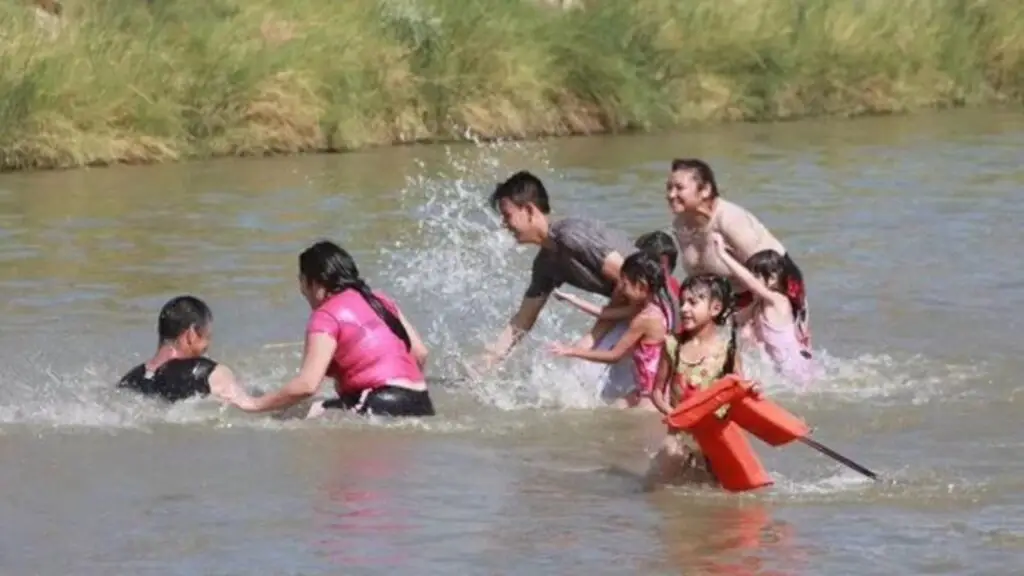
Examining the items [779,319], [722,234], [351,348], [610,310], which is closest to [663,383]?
[351,348]

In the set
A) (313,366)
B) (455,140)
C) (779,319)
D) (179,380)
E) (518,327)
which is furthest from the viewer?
(455,140)

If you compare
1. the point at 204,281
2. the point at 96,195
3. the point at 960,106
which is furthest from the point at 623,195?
the point at 960,106

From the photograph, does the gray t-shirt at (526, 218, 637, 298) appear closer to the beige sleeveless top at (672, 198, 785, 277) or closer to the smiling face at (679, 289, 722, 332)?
the beige sleeveless top at (672, 198, 785, 277)

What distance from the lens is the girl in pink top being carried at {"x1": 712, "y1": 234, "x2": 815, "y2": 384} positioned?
34.0 feet

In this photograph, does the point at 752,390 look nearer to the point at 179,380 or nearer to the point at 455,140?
the point at 179,380

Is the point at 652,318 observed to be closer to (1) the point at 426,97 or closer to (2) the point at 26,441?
(2) the point at 26,441

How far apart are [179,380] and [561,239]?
1741mm

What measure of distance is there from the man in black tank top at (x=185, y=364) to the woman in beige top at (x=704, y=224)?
6.60ft

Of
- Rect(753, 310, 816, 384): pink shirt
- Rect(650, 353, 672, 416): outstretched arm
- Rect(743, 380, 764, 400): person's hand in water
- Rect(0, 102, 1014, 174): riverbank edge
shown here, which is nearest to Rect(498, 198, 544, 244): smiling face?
Rect(753, 310, 816, 384): pink shirt

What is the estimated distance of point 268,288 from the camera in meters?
14.0

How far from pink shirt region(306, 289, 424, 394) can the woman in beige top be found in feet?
4.43

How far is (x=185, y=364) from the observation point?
9.71 metres

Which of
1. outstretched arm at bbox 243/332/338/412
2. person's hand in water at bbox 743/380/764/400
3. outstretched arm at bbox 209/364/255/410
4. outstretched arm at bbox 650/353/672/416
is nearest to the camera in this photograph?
person's hand in water at bbox 743/380/764/400

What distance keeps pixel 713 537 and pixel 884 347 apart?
4388 mm
